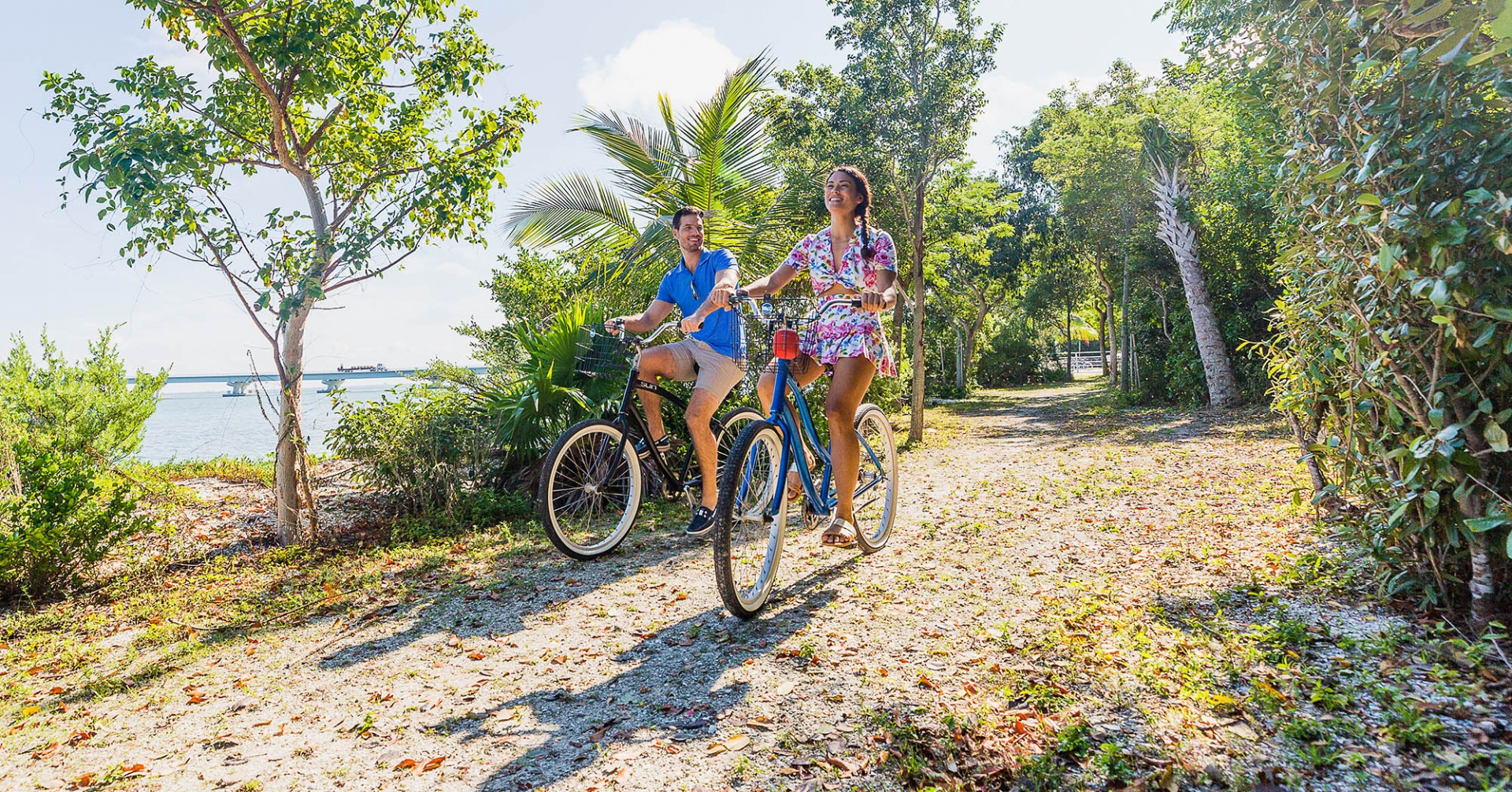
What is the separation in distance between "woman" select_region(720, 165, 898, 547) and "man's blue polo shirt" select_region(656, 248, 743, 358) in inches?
18.3

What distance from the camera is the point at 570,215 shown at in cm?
1058

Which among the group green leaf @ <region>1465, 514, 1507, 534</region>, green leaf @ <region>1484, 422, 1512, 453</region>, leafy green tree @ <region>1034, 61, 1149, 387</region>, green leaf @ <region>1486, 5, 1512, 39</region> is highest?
leafy green tree @ <region>1034, 61, 1149, 387</region>

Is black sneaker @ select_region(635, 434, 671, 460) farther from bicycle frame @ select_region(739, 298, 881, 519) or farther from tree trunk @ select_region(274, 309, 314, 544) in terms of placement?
tree trunk @ select_region(274, 309, 314, 544)

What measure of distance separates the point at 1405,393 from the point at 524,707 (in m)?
3.39

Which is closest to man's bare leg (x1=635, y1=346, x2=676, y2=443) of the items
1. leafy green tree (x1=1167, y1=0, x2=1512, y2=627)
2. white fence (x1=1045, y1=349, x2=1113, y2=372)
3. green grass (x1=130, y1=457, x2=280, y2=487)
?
leafy green tree (x1=1167, y1=0, x2=1512, y2=627)

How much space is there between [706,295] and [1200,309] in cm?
1245

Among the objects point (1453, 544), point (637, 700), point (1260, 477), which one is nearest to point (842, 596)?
point (637, 700)

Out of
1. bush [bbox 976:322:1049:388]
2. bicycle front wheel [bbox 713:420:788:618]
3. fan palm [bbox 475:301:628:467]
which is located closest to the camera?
bicycle front wheel [bbox 713:420:788:618]

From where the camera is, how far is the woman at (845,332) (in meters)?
4.05

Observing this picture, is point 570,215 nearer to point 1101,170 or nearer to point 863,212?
point 863,212

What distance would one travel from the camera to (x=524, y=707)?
115 inches

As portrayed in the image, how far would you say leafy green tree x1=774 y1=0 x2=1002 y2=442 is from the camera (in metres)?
11.5

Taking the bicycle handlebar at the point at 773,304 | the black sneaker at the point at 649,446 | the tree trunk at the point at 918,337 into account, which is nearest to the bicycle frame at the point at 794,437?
the bicycle handlebar at the point at 773,304

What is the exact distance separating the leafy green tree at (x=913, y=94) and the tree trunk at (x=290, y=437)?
7.89 metres
